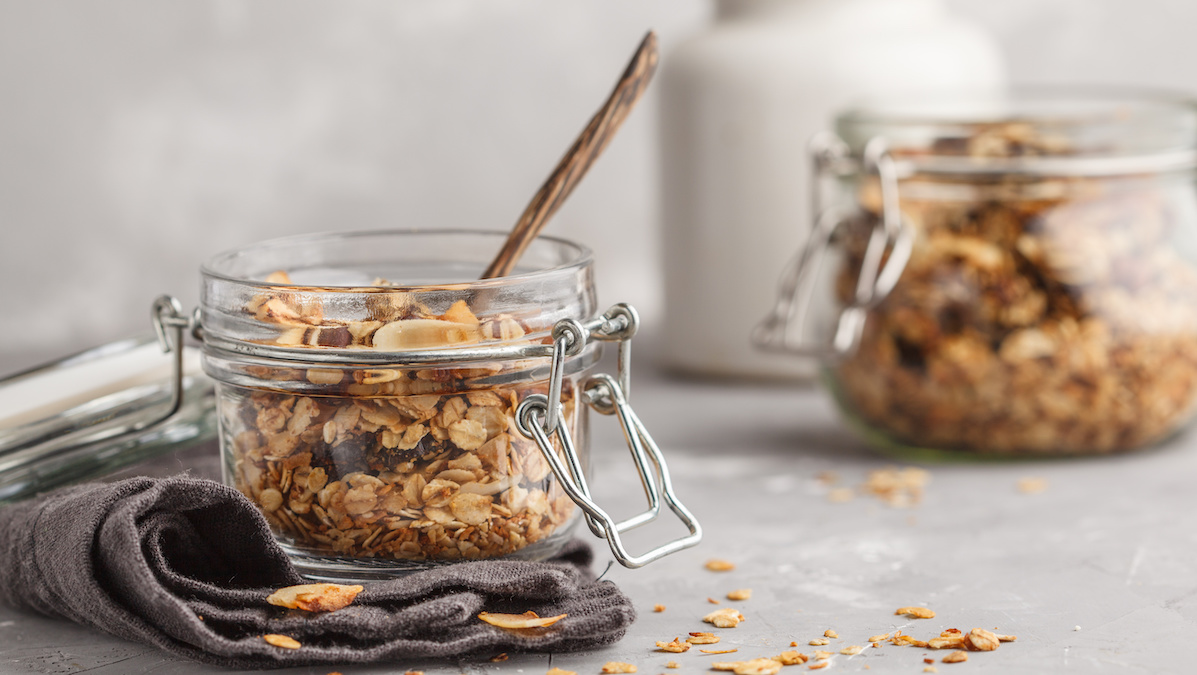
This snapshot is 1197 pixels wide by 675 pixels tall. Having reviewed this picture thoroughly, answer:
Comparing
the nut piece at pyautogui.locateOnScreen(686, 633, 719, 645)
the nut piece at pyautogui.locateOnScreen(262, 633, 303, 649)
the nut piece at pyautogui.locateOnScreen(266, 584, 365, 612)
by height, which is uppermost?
the nut piece at pyautogui.locateOnScreen(266, 584, 365, 612)

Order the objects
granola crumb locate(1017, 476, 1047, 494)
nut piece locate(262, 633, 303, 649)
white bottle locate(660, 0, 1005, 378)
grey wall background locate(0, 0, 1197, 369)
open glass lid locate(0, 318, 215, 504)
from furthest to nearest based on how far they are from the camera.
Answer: grey wall background locate(0, 0, 1197, 369), white bottle locate(660, 0, 1005, 378), granola crumb locate(1017, 476, 1047, 494), open glass lid locate(0, 318, 215, 504), nut piece locate(262, 633, 303, 649)

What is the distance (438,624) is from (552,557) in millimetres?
119

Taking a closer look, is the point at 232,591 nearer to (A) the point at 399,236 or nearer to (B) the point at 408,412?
(B) the point at 408,412

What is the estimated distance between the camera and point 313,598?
59 centimetres

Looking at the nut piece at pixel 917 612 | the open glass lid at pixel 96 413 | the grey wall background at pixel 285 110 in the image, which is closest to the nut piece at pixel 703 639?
the nut piece at pixel 917 612

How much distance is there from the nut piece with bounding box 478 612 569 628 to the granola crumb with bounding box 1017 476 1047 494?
0.44 m

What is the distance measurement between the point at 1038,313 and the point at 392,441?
1.74 feet

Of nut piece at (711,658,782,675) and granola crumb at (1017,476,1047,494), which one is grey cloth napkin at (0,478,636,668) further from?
granola crumb at (1017,476,1047,494)

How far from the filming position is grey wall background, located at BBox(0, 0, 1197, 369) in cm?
147

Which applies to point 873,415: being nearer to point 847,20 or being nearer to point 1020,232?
point 1020,232

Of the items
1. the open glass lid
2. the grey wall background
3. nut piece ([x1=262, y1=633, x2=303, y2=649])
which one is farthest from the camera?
the grey wall background

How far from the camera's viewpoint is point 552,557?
691 mm

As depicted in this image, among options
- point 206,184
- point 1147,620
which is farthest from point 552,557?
point 206,184

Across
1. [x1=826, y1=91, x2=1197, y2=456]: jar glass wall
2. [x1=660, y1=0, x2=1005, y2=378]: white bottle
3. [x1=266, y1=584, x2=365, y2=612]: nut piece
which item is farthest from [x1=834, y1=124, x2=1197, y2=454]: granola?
[x1=266, y1=584, x2=365, y2=612]: nut piece
